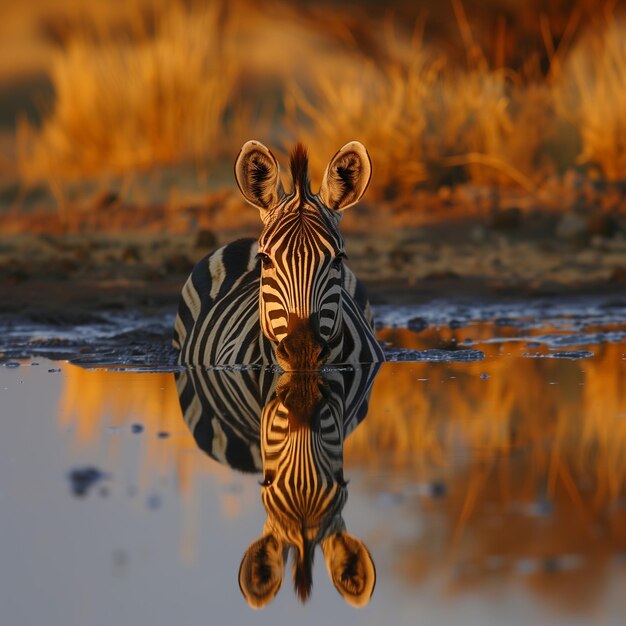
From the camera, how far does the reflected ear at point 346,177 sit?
6926 millimetres

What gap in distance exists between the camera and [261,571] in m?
3.73

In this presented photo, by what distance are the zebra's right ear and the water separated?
1023 mm

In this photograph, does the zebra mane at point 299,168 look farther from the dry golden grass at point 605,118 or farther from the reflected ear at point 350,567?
the dry golden grass at point 605,118

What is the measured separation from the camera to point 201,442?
5.63m

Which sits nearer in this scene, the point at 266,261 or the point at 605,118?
the point at 266,261

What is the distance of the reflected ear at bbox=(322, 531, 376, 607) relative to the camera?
3.56 meters

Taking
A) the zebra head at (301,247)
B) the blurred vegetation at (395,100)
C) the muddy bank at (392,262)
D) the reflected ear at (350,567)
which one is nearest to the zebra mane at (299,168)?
the zebra head at (301,247)

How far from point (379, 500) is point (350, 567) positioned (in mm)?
731

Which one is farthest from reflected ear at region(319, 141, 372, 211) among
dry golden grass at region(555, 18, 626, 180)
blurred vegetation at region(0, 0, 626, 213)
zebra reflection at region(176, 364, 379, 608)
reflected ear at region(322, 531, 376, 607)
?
dry golden grass at region(555, 18, 626, 180)

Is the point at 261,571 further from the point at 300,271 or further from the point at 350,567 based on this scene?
the point at 300,271

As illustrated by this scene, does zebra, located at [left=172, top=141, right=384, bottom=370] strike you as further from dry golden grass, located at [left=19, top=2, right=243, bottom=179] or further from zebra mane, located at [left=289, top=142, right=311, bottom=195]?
dry golden grass, located at [left=19, top=2, right=243, bottom=179]

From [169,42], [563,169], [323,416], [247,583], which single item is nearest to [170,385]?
[323,416]

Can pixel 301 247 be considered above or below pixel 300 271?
above

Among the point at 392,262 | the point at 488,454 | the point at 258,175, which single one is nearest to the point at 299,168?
the point at 258,175
